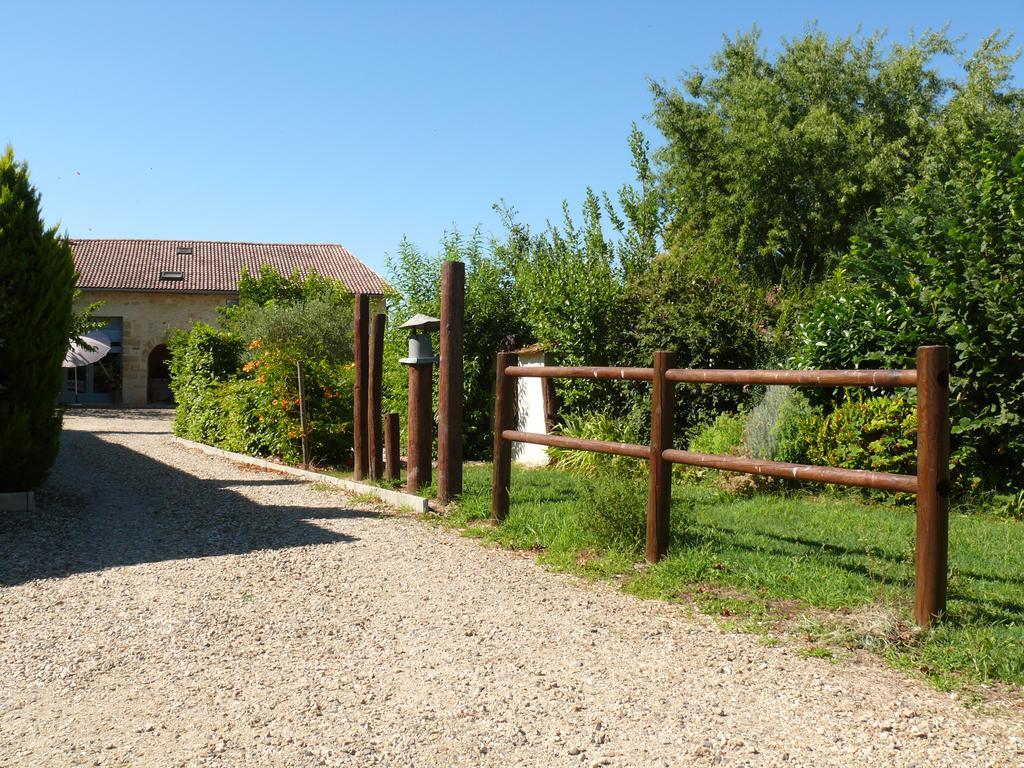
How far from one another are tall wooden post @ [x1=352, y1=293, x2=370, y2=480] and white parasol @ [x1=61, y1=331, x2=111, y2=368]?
1598 centimetres

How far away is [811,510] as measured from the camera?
7945 millimetres

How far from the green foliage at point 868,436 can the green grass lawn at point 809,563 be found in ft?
1.37

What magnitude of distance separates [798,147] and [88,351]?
22.2 meters

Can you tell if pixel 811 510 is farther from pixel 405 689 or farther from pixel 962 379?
pixel 405 689

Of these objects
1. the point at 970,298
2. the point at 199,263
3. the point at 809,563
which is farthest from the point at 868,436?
the point at 199,263

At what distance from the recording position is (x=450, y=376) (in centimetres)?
864

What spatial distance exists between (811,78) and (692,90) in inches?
174

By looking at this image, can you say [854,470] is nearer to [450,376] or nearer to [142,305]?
[450,376]

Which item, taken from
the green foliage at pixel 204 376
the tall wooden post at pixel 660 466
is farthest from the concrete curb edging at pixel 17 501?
the green foliage at pixel 204 376

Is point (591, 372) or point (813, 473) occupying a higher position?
point (591, 372)

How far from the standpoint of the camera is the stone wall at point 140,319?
35.0 metres

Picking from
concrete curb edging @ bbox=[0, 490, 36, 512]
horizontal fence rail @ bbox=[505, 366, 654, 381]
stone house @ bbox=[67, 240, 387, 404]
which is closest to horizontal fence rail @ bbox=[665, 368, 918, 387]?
horizontal fence rail @ bbox=[505, 366, 654, 381]

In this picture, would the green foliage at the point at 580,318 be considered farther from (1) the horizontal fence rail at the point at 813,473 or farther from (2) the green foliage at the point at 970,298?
(1) the horizontal fence rail at the point at 813,473

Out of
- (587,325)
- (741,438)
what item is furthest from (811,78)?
(741,438)
